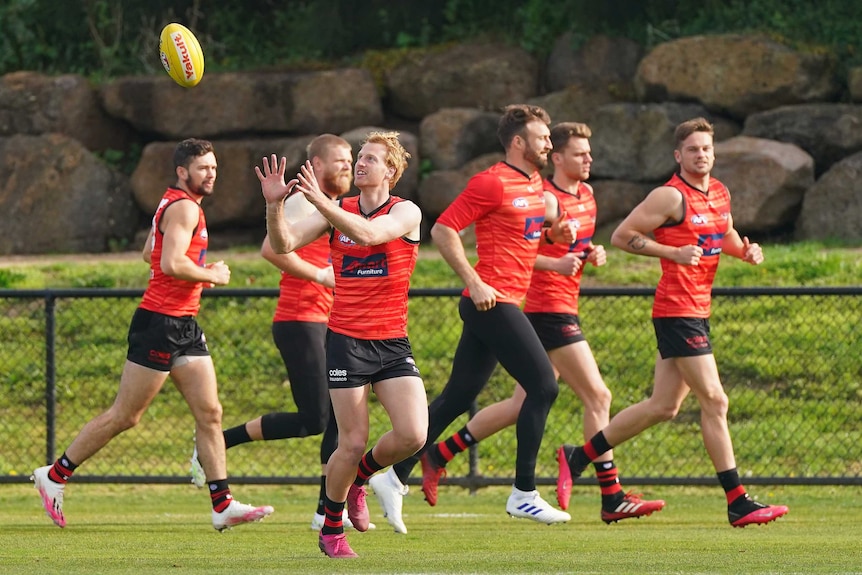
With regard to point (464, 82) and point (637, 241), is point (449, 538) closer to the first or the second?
point (637, 241)

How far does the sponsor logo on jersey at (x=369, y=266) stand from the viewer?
24.6 feet

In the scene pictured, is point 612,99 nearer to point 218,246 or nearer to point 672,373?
point 218,246

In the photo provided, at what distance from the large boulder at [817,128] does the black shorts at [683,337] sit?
10.2m

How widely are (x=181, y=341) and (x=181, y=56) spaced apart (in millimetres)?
1754

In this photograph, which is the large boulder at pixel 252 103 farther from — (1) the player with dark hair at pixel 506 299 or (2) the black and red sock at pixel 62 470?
(2) the black and red sock at pixel 62 470

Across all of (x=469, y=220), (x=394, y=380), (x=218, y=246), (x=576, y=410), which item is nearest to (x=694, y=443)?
(x=576, y=410)

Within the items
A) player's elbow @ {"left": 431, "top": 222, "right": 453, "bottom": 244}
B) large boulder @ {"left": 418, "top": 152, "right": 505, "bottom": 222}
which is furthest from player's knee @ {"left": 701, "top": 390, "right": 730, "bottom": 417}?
large boulder @ {"left": 418, "top": 152, "right": 505, "bottom": 222}

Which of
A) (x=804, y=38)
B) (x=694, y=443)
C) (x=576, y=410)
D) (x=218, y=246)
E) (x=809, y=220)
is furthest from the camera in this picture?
(x=218, y=246)

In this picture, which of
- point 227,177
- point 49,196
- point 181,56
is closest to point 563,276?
point 181,56

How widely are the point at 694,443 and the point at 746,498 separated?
3876mm

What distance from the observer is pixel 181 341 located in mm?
8859

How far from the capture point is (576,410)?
13734 mm

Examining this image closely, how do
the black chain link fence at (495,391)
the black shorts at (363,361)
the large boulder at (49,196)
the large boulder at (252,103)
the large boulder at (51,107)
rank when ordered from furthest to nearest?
the large boulder at (51,107)
the large boulder at (252,103)
the large boulder at (49,196)
the black chain link fence at (495,391)
the black shorts at (363,361)

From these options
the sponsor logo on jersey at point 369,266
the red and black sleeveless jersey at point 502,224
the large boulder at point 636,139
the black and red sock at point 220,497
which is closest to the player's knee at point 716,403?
the red and black sleeveless jersey at point 502,224
